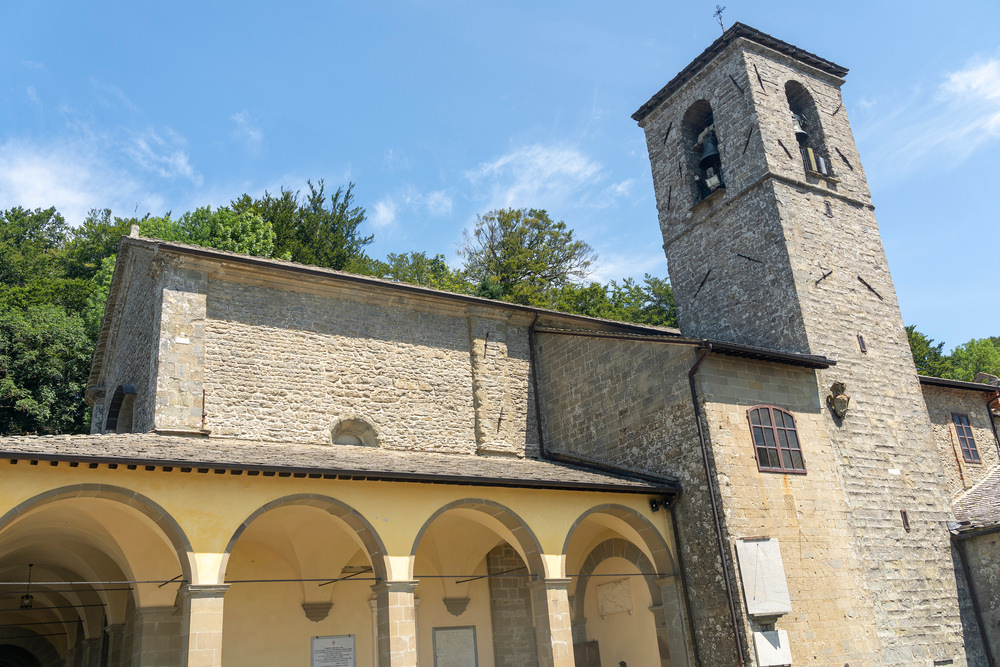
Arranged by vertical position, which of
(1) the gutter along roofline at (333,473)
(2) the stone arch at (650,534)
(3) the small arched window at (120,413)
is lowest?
(2) the stone arch at (650,534)

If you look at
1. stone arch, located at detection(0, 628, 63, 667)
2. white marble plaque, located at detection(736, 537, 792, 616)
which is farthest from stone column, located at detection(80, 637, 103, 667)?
white marble plaque, located at detection(736, 537, 792, 616)

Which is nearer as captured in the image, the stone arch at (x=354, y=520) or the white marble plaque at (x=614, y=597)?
the stone arch at (x=354, y=520)

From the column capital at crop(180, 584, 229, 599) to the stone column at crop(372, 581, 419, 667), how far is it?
2.00m

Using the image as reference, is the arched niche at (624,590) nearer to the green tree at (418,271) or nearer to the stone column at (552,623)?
the stone column at (552,623)

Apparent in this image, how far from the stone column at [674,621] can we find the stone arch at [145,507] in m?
6.86

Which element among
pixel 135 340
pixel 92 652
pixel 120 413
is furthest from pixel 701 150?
pixel 92 652

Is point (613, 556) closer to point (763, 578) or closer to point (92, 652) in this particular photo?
point (763, 578)

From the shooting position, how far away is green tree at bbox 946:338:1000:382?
35.5 m

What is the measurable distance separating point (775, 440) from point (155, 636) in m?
9.45

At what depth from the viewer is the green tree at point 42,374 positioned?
20.4 metres

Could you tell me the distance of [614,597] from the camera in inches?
539

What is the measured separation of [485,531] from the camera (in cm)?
1285

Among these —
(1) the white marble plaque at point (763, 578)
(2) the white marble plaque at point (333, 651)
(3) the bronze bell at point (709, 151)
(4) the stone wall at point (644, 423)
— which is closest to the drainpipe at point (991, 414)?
(3) the bronze bell at point (709, 151)

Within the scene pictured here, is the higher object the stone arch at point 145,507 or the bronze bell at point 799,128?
the bronze bell at point 799,128
